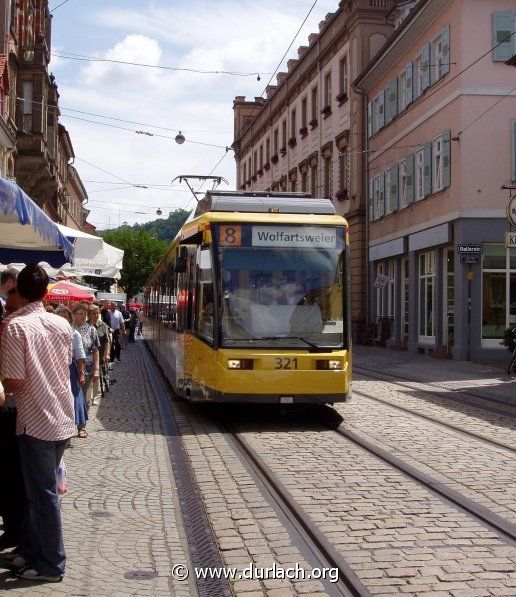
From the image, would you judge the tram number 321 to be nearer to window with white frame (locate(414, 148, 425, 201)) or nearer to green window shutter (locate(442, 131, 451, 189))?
green window shutter (locate(442, 131, 451, 189))

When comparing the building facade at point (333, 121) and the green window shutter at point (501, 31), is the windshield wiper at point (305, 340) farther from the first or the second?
the building facade at point (333, 121)

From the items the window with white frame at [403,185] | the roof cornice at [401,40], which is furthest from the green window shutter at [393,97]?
the window with white frame at [403,185]

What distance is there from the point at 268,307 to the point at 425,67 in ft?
65.2

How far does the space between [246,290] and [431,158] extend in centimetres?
1825

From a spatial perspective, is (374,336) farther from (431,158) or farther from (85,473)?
(85,473)

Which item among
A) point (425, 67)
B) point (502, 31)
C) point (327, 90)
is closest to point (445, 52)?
point (425, 67)

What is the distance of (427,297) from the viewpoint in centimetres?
3044

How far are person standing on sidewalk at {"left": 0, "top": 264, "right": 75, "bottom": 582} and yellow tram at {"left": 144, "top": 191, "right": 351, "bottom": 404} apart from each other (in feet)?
21.1

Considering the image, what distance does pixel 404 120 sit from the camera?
3241cm

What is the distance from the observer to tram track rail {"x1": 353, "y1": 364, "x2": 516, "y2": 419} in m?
15.1

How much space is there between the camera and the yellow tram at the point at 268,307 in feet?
38.8

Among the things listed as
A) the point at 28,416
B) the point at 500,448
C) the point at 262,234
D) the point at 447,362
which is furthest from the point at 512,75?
the point at 28,416

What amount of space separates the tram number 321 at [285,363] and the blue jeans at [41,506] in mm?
6659

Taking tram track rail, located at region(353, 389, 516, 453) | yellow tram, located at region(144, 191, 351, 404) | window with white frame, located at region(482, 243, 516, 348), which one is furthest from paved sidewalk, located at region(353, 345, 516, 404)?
yellow tram, located at region(144, 191, 351, 404)
